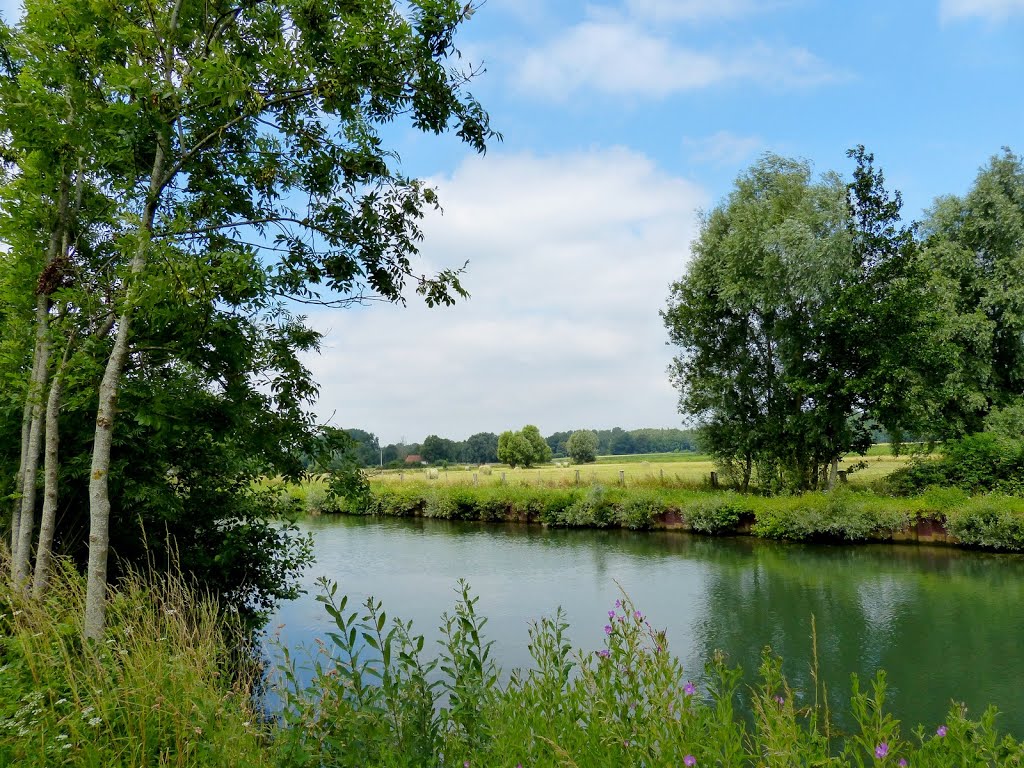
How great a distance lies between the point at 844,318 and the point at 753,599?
11.0 metres

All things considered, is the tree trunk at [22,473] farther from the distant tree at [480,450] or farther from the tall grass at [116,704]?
the distant tree at [480,450]

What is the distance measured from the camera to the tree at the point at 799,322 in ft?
65.6

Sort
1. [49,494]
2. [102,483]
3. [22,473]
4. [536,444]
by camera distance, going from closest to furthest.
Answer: [102,483], [49,494], [22,473], [536,444]

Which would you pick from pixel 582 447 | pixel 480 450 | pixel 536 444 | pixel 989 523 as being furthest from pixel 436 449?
pixel 989 523

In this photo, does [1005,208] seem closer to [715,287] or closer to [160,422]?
[715,287]

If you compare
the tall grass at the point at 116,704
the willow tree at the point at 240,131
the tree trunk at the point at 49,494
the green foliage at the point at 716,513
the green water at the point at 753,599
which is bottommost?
the green water at the point at 753,599

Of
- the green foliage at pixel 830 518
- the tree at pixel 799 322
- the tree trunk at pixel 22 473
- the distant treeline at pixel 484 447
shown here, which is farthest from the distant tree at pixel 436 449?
the tree trunk at pixel 22 473

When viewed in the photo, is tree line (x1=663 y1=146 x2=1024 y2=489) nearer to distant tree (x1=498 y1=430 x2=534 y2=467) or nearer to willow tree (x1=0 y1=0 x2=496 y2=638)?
willow tree (x1=0 y1=0 x2=496 y2=638)

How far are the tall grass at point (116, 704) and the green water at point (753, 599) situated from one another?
4098 mm

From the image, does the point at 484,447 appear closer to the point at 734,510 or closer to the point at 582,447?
the point at 582,447

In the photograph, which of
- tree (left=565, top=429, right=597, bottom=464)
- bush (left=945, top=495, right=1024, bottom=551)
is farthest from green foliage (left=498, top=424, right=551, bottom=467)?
bush (left=945, top=495, right=1024, bottom=551)

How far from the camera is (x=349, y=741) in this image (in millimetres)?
3041

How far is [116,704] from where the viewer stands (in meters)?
3.73

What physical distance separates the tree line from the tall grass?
19.3 m
